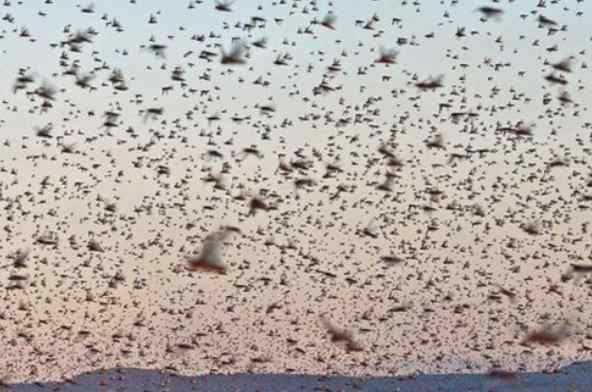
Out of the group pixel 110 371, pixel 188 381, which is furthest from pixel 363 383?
pixel 110 371

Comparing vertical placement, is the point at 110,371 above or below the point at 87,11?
below

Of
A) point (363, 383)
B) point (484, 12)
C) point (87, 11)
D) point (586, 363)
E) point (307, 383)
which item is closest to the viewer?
point (484, 12)

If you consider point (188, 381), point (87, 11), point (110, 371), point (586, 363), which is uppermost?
point (87, 11)

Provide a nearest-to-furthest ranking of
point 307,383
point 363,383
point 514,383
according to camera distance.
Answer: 1. point 514,383
2. point 363,383
3. point 307,383

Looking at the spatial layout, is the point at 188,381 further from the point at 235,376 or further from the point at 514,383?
the point at 514,383

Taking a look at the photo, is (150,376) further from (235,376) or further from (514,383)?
(514,383)

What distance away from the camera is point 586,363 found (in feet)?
466

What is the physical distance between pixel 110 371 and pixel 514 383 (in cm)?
7356

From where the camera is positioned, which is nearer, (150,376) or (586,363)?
(586,363)

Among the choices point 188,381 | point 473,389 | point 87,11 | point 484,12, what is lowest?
point 188,381

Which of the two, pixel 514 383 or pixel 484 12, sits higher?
pixel 484 12

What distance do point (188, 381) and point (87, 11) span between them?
144418mm

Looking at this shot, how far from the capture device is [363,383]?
6422 inches

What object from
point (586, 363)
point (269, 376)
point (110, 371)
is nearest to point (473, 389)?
point (586, 363)
